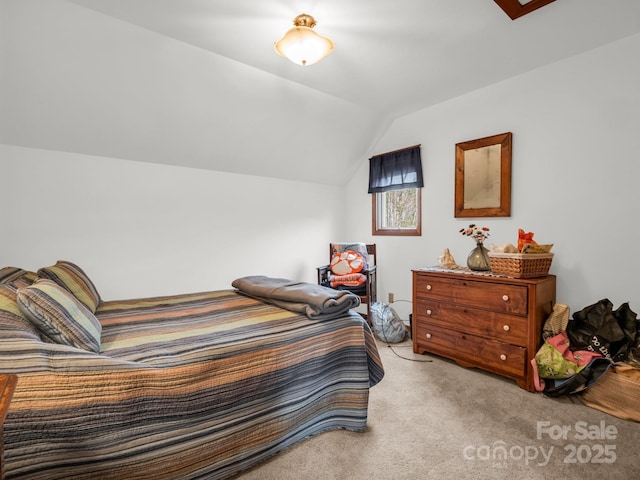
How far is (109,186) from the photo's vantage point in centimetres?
280

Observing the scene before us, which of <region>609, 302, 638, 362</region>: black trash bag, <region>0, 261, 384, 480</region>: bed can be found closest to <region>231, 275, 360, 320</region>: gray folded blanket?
<region>0, 261, 384, 480</region>: bed

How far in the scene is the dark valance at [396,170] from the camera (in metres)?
3.58

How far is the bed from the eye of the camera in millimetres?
964

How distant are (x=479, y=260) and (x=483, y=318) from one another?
487 millimetres

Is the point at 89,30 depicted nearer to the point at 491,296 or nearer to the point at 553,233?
the point at 491,296

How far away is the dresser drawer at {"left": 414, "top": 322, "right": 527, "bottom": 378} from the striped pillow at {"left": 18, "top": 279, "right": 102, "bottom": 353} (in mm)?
2526

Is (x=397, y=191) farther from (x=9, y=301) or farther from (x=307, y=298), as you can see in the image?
(x=9, y=301)

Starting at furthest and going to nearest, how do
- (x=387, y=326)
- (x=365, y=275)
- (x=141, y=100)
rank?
(x=365, y=275) → (x=387, y=326) → (x=141, y=100)

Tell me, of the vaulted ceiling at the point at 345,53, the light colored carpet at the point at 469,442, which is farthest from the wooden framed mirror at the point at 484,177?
the light colored carpet at the point at 469,442

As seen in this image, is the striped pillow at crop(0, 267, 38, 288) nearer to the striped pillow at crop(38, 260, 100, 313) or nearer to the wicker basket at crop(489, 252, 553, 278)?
the striped pillow at crop(38, 260, 100, 313)

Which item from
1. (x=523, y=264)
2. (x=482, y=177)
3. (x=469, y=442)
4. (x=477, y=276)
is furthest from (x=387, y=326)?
(x=482, y=177)

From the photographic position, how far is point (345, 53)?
244cm

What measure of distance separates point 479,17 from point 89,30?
250cm

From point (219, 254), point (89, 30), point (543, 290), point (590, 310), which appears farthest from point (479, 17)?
point (219, 254)
